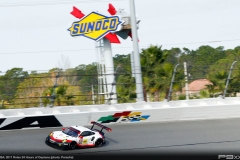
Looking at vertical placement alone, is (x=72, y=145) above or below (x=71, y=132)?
below

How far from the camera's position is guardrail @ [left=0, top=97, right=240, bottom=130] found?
1520 cm

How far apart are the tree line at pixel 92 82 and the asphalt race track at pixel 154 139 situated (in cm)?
154

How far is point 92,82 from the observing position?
1933 cm

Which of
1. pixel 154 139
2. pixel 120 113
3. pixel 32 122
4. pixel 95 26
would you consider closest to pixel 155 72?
pixel 120 113

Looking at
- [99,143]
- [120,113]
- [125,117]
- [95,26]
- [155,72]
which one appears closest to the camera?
[99,143]

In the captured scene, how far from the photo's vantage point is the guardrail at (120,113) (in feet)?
49.9

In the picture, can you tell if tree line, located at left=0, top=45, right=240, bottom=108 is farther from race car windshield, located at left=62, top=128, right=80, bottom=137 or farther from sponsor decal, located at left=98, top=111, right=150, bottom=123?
race car windshield, located at left=62, top=128, right=80, bottom=137

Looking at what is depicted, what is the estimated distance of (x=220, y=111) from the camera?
16.9 meters

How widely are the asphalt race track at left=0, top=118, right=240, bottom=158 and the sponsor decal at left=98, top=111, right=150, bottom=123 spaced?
30cm

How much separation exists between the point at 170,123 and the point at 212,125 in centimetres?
146

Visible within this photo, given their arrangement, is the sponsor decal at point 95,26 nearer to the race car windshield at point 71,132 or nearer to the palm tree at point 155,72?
the palm tree at point 155,72

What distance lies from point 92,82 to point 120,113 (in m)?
3.75

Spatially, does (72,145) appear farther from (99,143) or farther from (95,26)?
(95,26)

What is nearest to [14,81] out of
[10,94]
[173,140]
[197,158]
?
[10,94]
